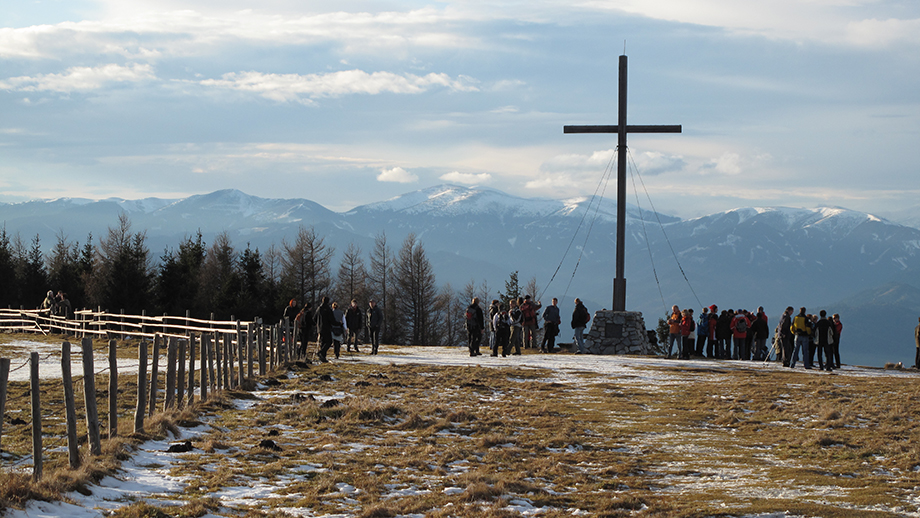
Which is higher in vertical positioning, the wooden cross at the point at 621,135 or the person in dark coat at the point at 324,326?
the wooden cross at the point at 621,135

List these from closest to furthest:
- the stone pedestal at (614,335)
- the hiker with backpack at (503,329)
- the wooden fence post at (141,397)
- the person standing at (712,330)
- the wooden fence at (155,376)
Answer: the wooden fence at (155,376)
the wooden fence post at (141,397)
the hiker with backpack at (503,329)
the person standing at (712,330)
the stone pedestal at (614,335)

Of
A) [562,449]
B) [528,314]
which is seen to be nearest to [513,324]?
[528,314]

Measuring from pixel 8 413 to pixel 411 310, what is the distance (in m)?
60.5

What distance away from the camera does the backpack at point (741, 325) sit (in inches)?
990

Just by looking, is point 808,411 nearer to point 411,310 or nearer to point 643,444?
point 643,444

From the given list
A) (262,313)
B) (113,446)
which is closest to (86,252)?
(262,313)

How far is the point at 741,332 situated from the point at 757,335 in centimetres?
69

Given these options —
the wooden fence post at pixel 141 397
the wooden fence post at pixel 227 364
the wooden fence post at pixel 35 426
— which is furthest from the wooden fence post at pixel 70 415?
the wooden fence post at pixel 227 364

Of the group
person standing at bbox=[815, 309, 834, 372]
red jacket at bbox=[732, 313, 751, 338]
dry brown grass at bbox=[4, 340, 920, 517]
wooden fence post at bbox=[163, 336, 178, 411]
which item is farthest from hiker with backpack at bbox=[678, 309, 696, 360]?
wooden fence post at bbox=[163, 336, 178, 411]

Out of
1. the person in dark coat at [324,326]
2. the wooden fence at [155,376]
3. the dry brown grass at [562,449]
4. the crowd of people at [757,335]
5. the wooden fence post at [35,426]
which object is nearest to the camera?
the wooden fence post at [35,426]

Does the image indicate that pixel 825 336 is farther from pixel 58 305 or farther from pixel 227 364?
pixel 58 305

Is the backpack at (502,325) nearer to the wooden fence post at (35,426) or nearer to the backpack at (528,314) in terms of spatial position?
the backpack at (528,314)

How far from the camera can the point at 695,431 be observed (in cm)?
1213

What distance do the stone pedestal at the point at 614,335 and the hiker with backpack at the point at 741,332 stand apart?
3.21 m
